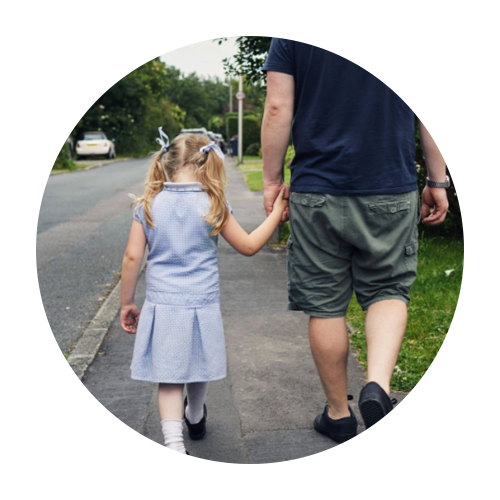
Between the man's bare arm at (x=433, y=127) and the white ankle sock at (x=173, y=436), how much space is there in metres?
1.38

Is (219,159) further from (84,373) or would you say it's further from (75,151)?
(75,151)

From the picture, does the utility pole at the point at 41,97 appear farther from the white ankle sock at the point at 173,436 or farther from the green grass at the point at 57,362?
the white ankle sock at the point at 173,436

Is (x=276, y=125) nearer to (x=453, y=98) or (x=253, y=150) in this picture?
(x=453, y=98)

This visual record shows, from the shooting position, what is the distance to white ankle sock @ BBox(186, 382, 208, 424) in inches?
132

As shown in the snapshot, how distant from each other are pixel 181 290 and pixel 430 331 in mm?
2394

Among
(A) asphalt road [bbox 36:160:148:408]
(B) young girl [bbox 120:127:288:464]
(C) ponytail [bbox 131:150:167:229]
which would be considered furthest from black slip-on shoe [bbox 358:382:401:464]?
(A) asphalt road [bbox 36:160:148:408]

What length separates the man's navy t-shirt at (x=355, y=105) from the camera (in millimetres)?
Answer: 2941

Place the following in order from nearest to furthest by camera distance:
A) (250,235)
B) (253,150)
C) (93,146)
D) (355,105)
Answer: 1. (355,105)
2. (250,235)
3. (93,146)
4. (253,150)

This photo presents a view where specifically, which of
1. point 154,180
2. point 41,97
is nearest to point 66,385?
point 154,180

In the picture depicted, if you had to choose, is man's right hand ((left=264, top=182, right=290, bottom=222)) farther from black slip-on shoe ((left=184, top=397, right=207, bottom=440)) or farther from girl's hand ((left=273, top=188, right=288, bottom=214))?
black slip-on shoe ((left=184, top=397, right=207, bottom=440))

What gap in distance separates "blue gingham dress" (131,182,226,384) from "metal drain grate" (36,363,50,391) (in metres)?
1.51

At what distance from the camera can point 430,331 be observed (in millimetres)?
4965

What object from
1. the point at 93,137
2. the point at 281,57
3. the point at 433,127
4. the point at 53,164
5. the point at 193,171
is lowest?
the point at 53,164
